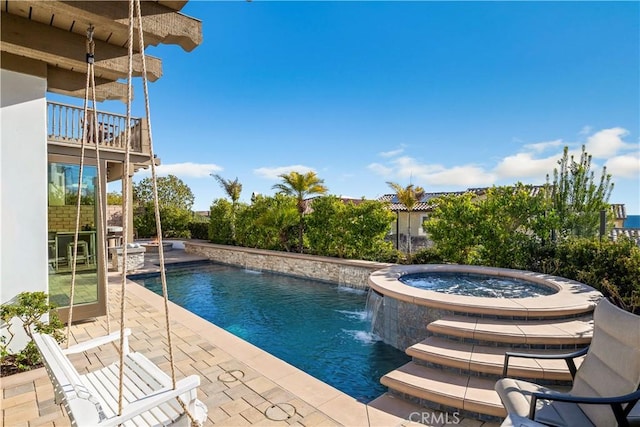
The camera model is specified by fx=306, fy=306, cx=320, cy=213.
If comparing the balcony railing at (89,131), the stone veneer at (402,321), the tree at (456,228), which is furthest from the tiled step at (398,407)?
the balcony railing at (89,131)

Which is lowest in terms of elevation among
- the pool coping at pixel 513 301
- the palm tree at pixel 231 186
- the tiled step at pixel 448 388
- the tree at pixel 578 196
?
the tiled step at pixel 448 388

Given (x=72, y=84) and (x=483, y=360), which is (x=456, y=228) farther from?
(x=72, y=84)

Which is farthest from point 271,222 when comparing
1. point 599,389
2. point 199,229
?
point 599,389

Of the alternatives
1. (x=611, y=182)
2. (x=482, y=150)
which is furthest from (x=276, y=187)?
(x=482, y=150)

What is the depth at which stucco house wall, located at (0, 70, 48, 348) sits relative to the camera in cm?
438

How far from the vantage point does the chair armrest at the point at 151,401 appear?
191cm

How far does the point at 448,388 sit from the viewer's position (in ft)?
12.4

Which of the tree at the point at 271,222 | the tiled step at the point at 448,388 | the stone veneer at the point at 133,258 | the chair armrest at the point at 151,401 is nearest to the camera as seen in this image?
the chair armrest at the point at 151,401

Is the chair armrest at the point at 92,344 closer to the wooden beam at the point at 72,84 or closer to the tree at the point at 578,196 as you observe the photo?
the wooden beam at the point at 72,84

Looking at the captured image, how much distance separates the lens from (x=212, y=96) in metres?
17.6

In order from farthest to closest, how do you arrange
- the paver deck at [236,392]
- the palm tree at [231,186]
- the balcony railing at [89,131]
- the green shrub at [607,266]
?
the palm tree at [231,186] → the balcony railing at [89,131] → the green shrub at [607,266] → the paver deck at [236,392]

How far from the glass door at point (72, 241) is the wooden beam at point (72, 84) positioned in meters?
1.38

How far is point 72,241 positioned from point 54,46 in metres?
3.87

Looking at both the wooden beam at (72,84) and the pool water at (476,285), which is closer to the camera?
the wooden beam at (72,84)
